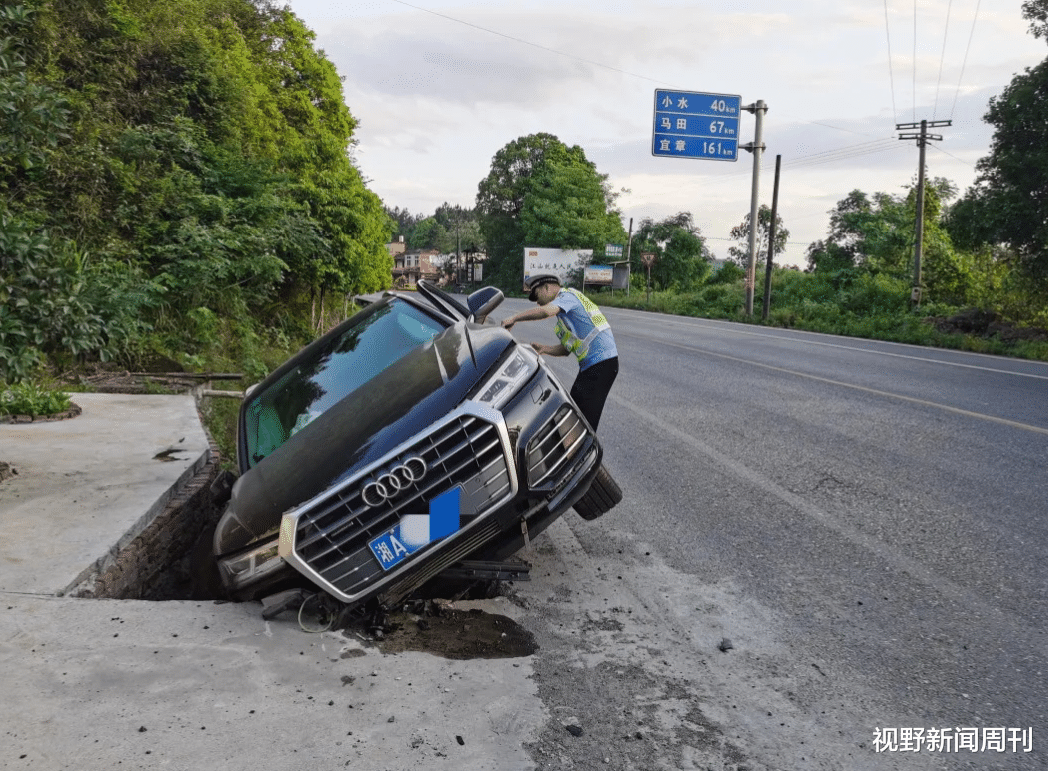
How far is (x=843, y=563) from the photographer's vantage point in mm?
4566

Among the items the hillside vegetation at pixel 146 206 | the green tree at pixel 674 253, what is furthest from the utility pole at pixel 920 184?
the green tree at pixel 674 253

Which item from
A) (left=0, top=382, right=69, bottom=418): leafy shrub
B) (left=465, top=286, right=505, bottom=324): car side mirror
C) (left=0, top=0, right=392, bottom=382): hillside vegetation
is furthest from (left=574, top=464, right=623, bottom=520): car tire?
(left=0, top=382, right=69, bottom=418): leafy shrub

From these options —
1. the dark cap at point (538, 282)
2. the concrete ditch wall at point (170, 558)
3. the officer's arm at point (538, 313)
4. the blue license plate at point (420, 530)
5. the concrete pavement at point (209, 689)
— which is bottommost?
the concrete ditch wall at point (170, 558)

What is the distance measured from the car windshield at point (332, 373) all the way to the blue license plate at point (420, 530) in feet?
3.64

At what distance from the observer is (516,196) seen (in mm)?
82375

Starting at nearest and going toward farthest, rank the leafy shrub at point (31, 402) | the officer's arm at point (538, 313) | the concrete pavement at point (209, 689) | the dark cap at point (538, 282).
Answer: the concrete pavement at point (209, 689) → the officer's arm at point (538, 313) → the dark cap at point (538, 282) → the leafy shrub at point (31, 402)

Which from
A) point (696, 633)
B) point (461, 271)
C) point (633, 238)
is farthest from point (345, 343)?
point (461, 271)

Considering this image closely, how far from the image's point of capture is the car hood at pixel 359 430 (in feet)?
11.7

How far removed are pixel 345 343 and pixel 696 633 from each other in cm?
257

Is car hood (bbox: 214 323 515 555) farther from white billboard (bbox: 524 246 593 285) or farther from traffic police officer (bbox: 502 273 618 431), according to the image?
white billboard (bbox: 524 246 593 285)

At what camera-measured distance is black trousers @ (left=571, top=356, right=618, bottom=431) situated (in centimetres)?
576

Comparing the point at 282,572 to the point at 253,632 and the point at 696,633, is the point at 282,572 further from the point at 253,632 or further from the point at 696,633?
the point at 696,633

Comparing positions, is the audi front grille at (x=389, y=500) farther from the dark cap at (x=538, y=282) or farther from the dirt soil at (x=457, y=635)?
the dark cap at (x=538, y=282)

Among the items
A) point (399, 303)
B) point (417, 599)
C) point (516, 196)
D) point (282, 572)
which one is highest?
point (516, 196)
